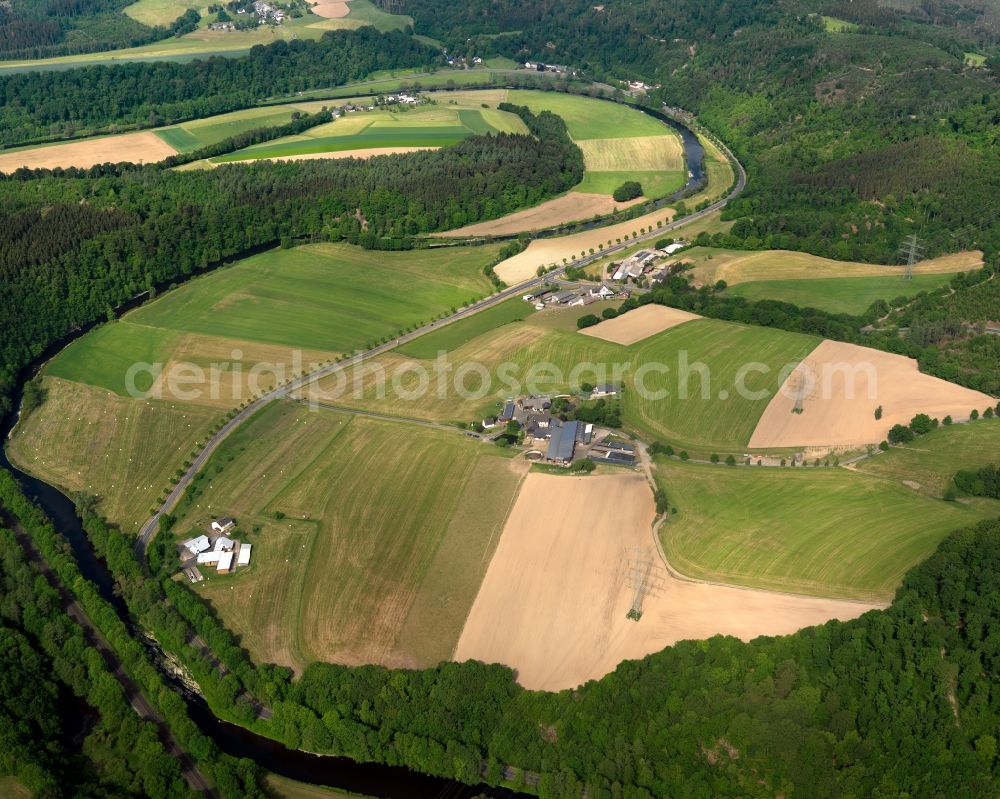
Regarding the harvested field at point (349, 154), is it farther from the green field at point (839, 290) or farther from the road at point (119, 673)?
the road at point (119, 673)

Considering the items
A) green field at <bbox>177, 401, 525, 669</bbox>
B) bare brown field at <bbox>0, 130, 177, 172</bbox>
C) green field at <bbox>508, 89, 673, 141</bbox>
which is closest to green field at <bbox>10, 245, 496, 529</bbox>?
green field at <bbox>177, 401, 525, 669</bbox>

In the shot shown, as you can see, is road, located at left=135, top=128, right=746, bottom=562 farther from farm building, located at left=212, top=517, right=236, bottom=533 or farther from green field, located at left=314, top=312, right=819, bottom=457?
farm building, located at left=212, top=517, right=236, bottom=533

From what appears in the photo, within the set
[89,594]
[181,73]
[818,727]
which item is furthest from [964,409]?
[181,73]

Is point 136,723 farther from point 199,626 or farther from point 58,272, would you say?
point 58,272

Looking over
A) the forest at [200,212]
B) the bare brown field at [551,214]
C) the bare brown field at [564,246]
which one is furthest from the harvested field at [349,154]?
the bare brown field at [564,246]

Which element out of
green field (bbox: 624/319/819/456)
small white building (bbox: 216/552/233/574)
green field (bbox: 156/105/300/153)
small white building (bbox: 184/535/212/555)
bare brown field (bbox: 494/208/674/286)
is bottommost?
green field (bbox: 156/105/300/153)

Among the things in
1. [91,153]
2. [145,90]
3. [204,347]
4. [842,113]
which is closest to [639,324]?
[204,347]

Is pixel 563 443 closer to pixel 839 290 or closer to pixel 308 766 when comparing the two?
pixel 308 766
